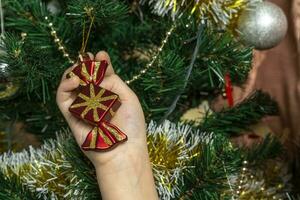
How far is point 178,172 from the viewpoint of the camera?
2.00 feet

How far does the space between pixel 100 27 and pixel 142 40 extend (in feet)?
0.34

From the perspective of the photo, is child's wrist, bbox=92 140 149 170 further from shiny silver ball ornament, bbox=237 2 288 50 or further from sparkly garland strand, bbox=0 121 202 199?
shiny silver ball ornament, bbox=237 2 288 50

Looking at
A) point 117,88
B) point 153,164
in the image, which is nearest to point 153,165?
point 153,164

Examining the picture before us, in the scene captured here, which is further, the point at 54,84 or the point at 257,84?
the point at 257,84

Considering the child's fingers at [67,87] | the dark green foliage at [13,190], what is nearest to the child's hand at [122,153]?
the child's fingers at [67,87]

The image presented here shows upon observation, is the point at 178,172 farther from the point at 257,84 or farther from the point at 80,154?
the point at 257,84

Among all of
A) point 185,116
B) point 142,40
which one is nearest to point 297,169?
point 185,116

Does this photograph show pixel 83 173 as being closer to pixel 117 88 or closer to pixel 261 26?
pixel 117 88

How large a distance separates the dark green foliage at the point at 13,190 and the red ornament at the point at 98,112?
0.39 ft

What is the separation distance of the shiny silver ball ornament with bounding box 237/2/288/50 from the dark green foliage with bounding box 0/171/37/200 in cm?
34

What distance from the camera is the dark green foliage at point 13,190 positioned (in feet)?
1.98

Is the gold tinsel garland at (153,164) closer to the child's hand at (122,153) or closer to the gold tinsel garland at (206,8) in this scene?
the child's hand at (122,153)

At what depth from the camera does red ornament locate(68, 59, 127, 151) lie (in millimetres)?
542

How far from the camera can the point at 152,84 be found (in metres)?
0.65
